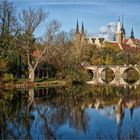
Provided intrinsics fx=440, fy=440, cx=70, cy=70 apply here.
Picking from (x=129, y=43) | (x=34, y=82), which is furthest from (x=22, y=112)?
(x=129, y=43)

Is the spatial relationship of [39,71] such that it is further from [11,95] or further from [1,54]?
[11,95]

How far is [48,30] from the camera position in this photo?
183 ft

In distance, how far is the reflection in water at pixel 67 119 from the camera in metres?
21.6

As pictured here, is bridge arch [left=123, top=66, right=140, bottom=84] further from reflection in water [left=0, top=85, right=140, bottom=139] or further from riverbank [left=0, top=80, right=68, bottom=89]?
reflection in water [left=0, top=85, right=140, bottom=139]

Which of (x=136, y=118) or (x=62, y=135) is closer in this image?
(x=62, y=135)

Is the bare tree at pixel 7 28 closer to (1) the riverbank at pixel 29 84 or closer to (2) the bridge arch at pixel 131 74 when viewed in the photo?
(1) the riverbank at pixel 29 84

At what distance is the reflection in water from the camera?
2159cm

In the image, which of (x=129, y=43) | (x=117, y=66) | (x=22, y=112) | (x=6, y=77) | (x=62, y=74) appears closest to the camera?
(x=22, y=112)

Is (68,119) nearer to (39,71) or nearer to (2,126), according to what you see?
(2,126)

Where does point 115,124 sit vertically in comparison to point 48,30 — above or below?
below

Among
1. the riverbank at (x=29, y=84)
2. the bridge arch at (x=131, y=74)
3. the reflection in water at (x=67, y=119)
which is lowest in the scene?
the bridge arch at (x=131, y=74)

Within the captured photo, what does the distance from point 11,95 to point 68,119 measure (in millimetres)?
16471

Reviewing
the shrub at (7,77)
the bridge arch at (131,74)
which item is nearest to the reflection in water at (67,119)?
the shrub at (7,77)

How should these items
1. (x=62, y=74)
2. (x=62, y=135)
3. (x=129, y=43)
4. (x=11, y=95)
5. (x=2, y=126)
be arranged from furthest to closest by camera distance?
1. (x=129, y=43)
2. (x=62, y=74)
3. (x=11, y=95)
4. (x=2, y=126)
5. (x=62, y=135)
